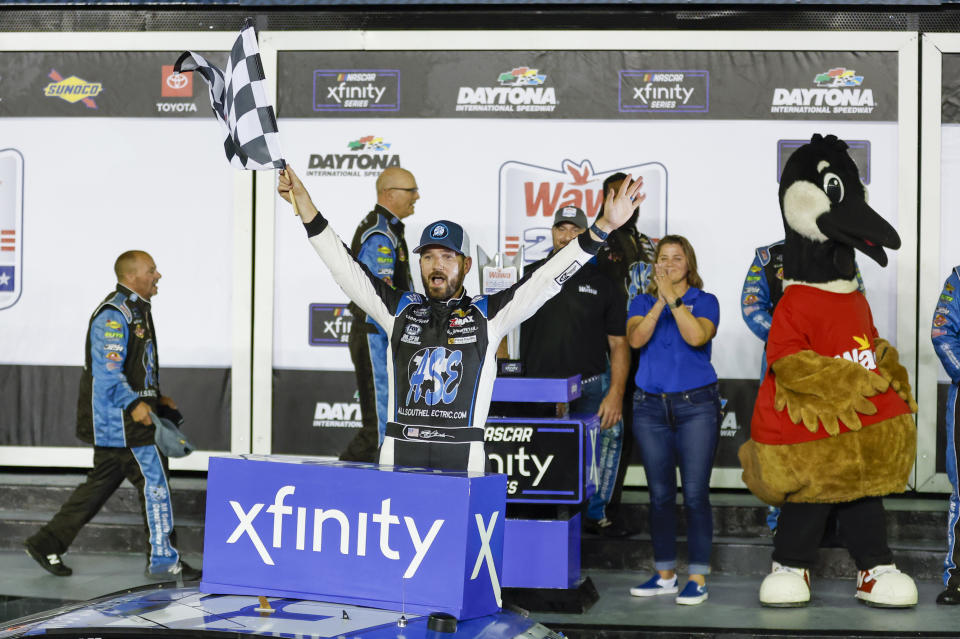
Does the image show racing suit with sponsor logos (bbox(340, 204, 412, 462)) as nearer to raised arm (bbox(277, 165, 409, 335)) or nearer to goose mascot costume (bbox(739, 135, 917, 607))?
raised arm (bbox(277, 165, 409, 335))

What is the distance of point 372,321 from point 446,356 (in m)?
2.59

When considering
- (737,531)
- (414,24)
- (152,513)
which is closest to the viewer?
(152,513)

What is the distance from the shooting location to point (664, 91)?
7.16 m

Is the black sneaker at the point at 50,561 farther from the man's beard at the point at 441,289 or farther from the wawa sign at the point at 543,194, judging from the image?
the wawa sign at the point at 543,194

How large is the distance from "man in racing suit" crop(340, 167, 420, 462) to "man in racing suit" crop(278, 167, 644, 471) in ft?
7.80

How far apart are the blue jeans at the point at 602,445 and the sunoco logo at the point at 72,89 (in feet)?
13.2

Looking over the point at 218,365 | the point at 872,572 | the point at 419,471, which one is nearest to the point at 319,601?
the point at 419,471

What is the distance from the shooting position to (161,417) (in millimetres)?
5984

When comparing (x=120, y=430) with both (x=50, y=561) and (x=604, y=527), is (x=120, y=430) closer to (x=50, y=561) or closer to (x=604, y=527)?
(x=50, y=561)

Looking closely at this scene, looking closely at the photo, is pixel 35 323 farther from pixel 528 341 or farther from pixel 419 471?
pixel 419 471

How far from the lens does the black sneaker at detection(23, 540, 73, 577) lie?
19.3ft

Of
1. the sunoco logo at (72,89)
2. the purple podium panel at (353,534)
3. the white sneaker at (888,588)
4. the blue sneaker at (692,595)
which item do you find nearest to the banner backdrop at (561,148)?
the sunoco logo at (72,89)

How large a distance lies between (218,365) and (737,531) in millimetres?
3544

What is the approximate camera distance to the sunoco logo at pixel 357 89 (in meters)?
7.30
